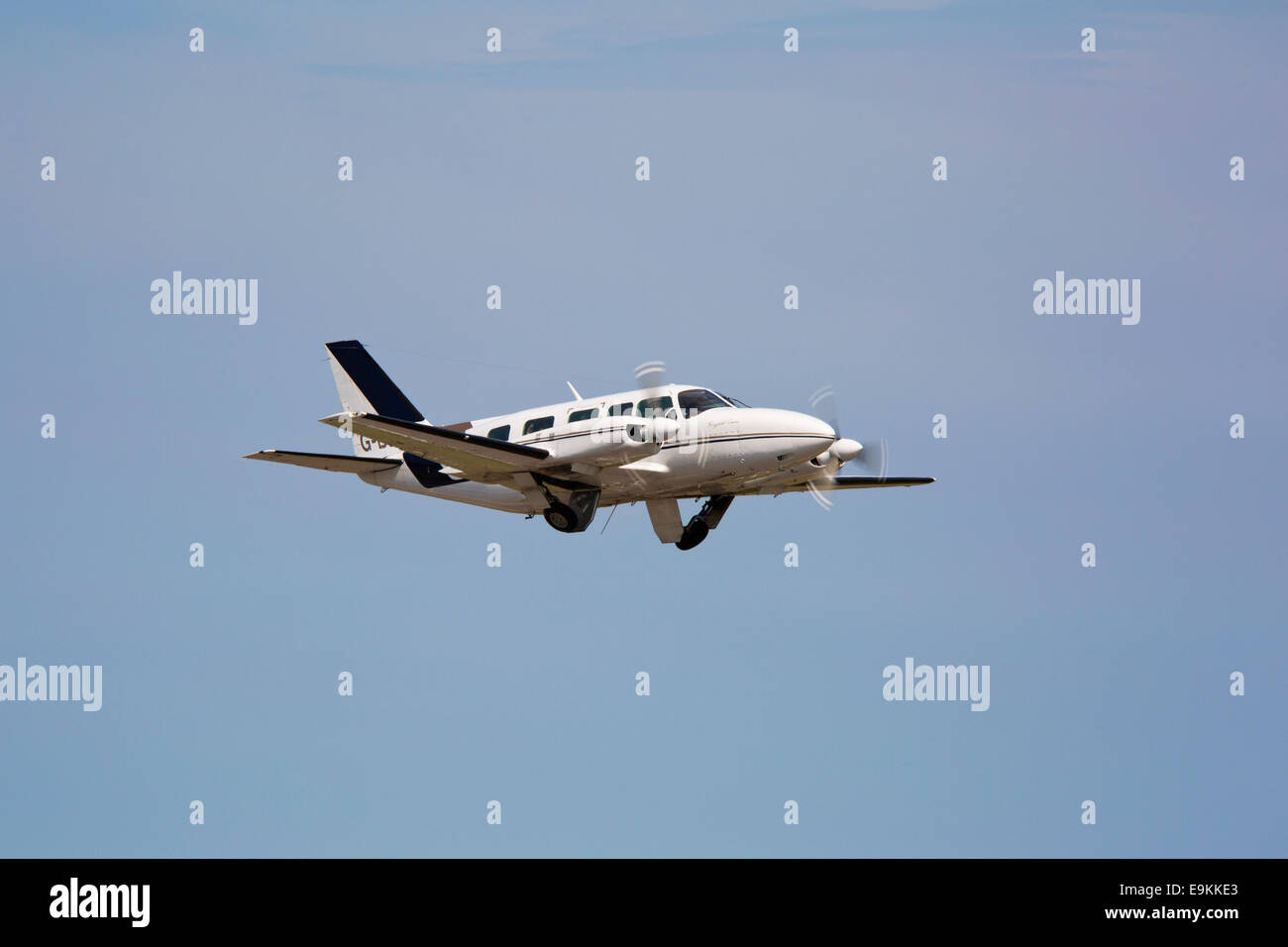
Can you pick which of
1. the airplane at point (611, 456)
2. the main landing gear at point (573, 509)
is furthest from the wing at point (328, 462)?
the main landing gear at point (573, 509)

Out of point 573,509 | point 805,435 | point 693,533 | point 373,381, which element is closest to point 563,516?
point 573,509

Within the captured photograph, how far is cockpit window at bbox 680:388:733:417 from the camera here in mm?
35406

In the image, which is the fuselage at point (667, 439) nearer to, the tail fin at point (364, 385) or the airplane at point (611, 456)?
the airplane at point (611, 456)

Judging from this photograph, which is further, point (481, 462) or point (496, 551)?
point (496, 551)

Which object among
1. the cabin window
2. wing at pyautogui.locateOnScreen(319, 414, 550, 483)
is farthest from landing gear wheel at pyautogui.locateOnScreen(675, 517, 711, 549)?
wing at pyautogui.locateOnScreen(319, 414, 550, 483)

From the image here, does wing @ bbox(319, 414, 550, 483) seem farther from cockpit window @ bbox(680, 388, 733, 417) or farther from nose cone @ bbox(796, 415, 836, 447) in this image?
nose cone @ bbox(796, 415, 836, 447)

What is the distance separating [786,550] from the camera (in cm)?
3894

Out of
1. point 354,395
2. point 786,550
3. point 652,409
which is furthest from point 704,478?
point 354,395

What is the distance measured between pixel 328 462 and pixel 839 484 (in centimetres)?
1153

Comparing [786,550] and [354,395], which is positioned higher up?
[354,395]
